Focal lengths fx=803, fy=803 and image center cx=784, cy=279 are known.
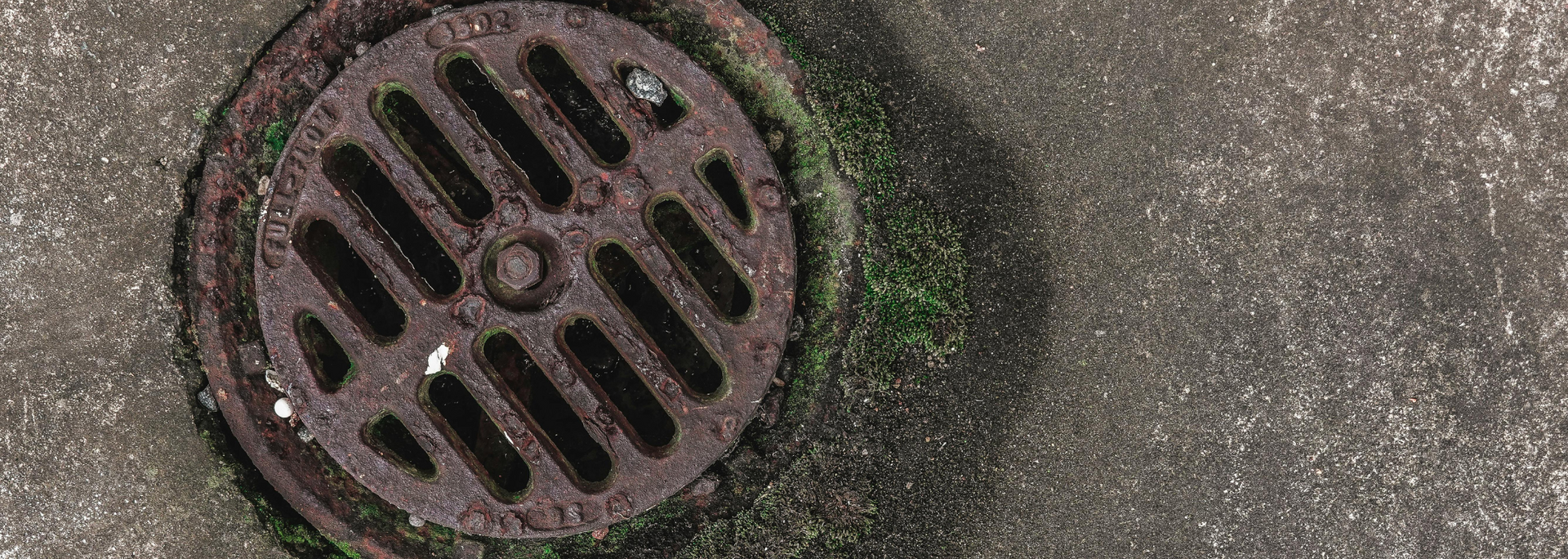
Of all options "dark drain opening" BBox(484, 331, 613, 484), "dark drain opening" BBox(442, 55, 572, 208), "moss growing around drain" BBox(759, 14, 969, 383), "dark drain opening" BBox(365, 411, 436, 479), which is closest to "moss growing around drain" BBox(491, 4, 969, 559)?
"moss growing around drain" BBox(759, 14, 969, 383)

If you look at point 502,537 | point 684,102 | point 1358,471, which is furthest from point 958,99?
point 502,537

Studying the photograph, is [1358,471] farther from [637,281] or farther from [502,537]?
[502,537]

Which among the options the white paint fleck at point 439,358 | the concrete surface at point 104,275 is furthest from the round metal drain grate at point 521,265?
the concrete surface at point 104,275

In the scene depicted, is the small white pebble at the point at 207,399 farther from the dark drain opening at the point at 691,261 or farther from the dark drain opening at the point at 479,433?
the dark drain opening at the point at 691,261

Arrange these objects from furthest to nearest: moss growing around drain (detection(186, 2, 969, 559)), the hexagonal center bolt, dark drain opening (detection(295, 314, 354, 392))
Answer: moss growing around drain (detection(186, 2, 969, 559))
dark drain opening (detection(295, 314, 354, 392))
the hexagonal center bolt

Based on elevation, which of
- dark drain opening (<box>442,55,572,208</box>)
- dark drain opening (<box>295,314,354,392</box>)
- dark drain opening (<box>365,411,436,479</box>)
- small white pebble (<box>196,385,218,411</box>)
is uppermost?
dark drain opening (<box>442,55,572,208</box>)

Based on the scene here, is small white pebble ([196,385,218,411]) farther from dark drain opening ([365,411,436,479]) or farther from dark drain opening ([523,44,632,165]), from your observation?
dark drain opening ([523,44,632,165])
